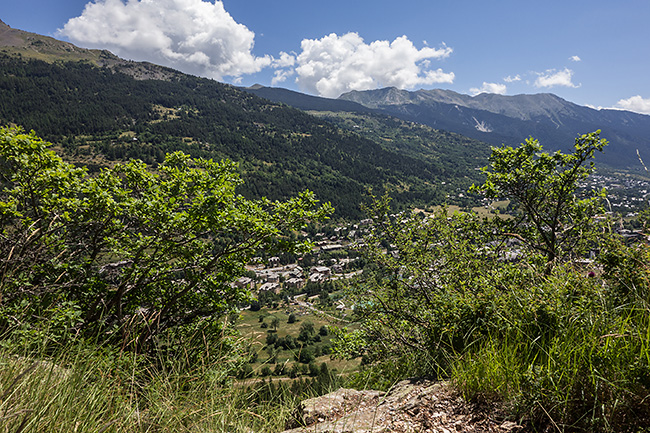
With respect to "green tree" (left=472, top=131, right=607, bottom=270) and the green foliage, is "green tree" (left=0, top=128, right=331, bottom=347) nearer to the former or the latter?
the green foliage

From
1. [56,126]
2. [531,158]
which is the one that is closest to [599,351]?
[531,158]

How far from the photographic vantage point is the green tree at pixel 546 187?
24.0ft

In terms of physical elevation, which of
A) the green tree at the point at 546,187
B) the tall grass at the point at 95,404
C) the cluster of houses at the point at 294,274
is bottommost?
the cluster of houses at the point at 294,274

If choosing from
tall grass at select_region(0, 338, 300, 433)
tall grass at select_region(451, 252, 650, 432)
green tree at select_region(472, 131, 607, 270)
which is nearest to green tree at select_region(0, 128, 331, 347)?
tall grass at select_region(0, 338, 300, 433)

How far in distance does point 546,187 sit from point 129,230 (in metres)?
11.6

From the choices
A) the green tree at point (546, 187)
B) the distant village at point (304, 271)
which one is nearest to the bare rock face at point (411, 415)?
the green tree at point (546, 187)

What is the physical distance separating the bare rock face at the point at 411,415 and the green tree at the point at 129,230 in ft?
11.2

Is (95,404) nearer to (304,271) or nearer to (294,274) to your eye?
(294,274)

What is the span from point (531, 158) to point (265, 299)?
9320 centimetres

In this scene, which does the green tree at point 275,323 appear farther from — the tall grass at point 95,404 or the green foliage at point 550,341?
the tall grass at point 95,404

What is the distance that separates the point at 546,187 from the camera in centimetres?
839

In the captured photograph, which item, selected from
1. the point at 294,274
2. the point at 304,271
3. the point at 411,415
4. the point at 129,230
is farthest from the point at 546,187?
the point at 304,271

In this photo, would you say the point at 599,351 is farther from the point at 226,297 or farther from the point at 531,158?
the point at 531,158

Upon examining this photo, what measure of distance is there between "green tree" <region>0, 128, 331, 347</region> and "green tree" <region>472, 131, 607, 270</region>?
554 centimetres
